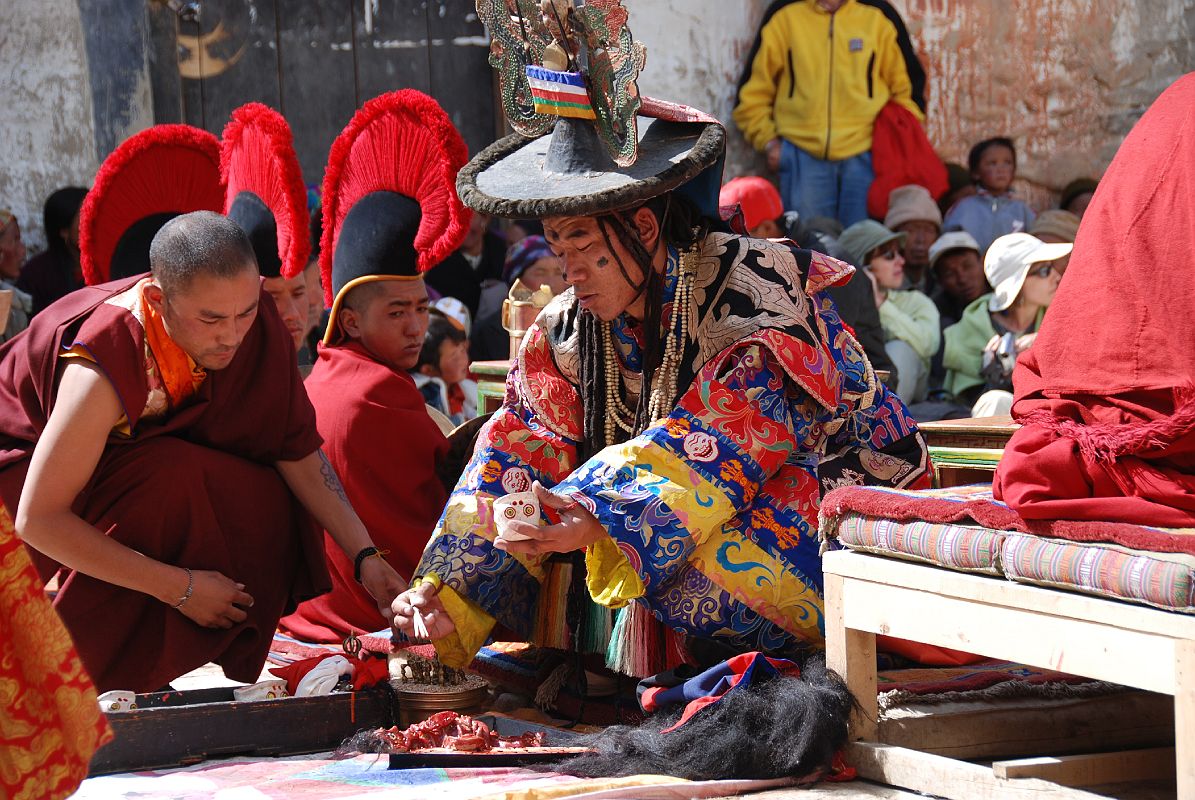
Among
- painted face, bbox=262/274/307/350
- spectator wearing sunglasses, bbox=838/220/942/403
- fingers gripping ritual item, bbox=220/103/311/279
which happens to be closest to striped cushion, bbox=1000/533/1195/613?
fingers gripping ritual item, bbox=220/103/311/279

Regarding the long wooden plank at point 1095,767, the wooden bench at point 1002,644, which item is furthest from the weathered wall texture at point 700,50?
the long wooden plank at point 1095,767

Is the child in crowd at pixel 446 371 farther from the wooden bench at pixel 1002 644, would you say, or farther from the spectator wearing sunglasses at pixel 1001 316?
the wooden bench at pixel 1002 644

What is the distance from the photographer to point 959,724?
3.01 m

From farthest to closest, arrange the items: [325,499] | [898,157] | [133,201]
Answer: [898,157], [133,201], [325,499]

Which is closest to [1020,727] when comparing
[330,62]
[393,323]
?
[393,323]

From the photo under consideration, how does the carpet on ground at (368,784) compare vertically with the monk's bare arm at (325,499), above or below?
below

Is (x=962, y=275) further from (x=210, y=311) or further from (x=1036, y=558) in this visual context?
(x=1036, y=558)

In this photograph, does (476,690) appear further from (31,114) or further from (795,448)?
(31,114)

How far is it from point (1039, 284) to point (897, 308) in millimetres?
866

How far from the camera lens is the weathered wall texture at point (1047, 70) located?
875 centimetres

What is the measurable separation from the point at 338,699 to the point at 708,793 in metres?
0.92

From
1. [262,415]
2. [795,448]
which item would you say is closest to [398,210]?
[262,415]

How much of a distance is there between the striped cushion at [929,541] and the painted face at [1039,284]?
3.53 meters

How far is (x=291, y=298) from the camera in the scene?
5.11 meters
